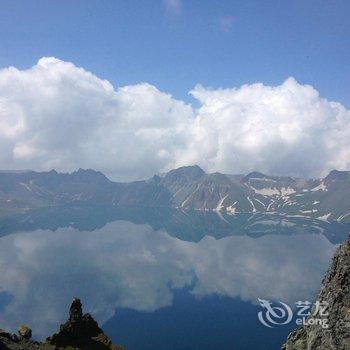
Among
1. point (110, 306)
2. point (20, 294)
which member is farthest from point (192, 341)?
point (20, 294)

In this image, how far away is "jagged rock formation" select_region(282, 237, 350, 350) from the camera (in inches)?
1083

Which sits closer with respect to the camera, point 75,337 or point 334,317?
point 334,317

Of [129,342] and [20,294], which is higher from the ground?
[20,294]

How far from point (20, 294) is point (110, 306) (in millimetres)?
53984

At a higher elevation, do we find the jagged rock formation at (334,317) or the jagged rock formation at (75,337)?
the jagged rock formation at (334,317)

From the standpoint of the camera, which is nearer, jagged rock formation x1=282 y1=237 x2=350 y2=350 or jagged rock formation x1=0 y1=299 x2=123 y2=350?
jagged rock formation x1=282 y1=237 x2=350 y2=350

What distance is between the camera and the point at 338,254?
105 ft

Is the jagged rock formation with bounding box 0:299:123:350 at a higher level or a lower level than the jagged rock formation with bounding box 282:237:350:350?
lower

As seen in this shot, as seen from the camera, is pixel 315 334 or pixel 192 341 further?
pixel 192 341

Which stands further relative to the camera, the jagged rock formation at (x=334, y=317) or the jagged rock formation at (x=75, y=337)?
the jagged rock formation at (x=75, y=337)

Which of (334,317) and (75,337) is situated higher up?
(334,317)

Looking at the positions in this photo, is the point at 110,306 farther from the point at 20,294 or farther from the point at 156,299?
the point at 20,294

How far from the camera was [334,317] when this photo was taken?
94.5ft

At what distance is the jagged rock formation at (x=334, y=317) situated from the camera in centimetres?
2750
